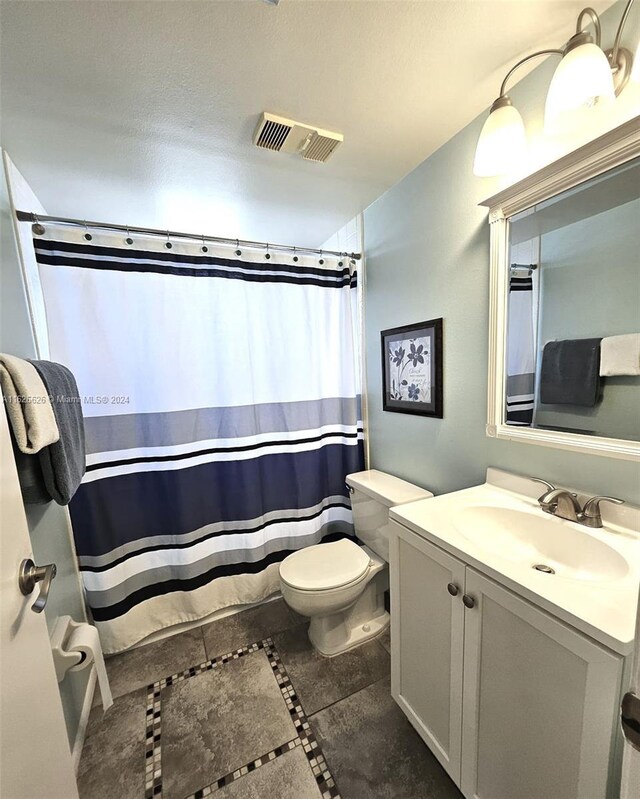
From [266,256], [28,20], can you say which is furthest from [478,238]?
[28,20]

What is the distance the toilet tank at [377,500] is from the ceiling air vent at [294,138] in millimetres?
1559

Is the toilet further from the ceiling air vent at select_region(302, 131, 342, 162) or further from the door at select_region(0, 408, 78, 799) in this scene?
the ceiling air vent at select_region(302, 131, 342, 162)

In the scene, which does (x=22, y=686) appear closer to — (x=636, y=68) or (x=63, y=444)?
(x=63, y=444)

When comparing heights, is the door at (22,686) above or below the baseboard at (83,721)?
above

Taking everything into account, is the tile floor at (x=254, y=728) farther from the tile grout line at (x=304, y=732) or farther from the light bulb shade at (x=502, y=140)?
the light bulb shade at (x=502, y=140)

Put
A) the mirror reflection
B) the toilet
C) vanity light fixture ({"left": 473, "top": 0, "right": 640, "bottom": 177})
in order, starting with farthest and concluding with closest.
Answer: the toilet
the mirror reflection
vanity light fixture ({"left": 473, "top": 0, "right": 640, "bottom": 177})

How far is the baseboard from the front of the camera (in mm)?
1203

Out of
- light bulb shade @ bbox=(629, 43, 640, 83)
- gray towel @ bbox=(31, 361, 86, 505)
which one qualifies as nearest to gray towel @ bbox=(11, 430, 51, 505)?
gray towel @ bbox=(31, 361, 86, 505)

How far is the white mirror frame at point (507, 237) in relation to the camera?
899mm

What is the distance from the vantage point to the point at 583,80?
826mm

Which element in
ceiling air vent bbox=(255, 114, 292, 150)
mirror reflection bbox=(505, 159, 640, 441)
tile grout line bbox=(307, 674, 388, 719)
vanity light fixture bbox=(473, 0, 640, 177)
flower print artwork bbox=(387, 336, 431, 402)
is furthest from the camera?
flower print artwork bbox=(387, 336, 431, 402)

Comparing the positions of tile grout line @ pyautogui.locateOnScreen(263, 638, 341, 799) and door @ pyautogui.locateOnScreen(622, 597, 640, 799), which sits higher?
door @ pyautogui.locateOnScreen(622, 597, 640, 799)

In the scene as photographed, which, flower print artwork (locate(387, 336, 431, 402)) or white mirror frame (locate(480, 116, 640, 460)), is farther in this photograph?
flower print artwork (locate(387, 336, 431, 402))

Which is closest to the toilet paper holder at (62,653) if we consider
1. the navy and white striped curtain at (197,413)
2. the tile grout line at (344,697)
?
the navy and white striped curtain at (197,413)
